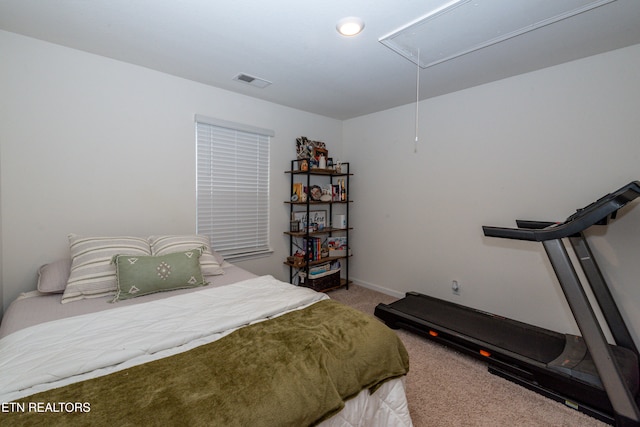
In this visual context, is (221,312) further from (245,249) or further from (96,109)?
(96,109)

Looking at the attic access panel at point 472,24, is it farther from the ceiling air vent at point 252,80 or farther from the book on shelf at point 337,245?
the book on shelf at point 337,245

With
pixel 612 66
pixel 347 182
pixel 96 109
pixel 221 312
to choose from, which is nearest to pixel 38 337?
pixel 221 312

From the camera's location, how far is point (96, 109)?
2.34 meters

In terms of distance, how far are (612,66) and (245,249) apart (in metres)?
3.70

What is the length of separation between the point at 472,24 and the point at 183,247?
268 cm

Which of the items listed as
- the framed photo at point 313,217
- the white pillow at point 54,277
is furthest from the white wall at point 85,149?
the framed photo at point 313,217

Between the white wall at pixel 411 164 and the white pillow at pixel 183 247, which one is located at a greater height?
the white wall at pixel 411 164

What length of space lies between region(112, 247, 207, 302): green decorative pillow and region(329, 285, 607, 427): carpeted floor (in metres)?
1.74

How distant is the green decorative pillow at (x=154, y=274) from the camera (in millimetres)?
1871

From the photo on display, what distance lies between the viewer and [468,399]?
1.84m

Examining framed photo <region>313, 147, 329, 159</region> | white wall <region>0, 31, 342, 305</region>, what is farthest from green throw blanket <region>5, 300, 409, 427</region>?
framed photo <region>313, 147, 329, 159</region>

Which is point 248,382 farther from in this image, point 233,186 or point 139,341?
point 233,186

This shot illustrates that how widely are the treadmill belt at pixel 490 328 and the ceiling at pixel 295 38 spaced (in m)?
2.24

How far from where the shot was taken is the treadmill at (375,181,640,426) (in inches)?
60.7
